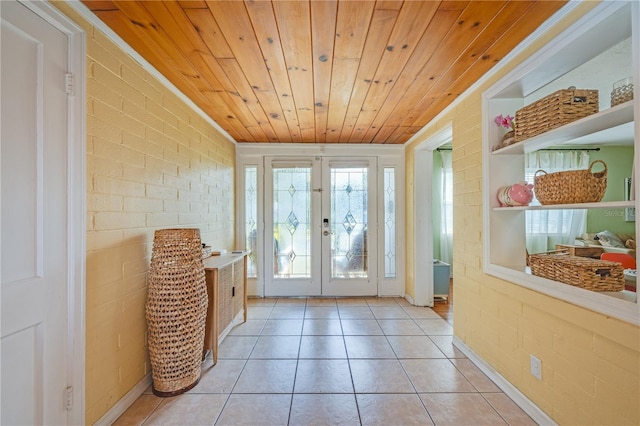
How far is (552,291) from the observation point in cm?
149

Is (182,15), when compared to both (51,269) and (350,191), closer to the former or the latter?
(51,269)

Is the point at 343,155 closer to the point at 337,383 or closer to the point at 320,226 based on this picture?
the point at 320,226

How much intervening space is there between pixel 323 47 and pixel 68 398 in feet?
7.56

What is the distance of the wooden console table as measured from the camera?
7.38 ft

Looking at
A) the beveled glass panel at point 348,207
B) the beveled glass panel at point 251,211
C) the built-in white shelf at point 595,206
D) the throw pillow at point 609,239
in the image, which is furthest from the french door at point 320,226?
the throw pillow at point 609,239

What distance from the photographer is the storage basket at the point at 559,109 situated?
142 centimetres

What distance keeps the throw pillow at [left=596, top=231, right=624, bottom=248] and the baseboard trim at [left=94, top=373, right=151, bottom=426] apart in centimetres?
560

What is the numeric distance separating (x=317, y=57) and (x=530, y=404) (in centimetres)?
251

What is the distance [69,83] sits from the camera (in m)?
1.34

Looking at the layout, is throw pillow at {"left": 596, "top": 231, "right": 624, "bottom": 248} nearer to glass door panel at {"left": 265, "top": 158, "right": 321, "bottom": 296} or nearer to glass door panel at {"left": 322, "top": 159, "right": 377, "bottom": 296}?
glass door panel at {"left": 322, "top": 159, "right": 377, "bottom": 296}

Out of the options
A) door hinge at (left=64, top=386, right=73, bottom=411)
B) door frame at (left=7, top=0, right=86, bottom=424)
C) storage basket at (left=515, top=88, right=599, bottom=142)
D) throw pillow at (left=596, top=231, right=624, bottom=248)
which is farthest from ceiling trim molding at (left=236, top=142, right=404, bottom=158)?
throw pillow at (left=596, top=231, right=624, bottom=248)

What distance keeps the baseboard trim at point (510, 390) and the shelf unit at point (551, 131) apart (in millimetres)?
699

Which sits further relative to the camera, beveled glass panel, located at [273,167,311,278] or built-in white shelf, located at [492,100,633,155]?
beveled glass panel, located at [273,167,311,278]

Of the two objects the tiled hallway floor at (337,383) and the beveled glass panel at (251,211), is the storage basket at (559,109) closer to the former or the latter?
the tiled hallway floor at (337,383)
